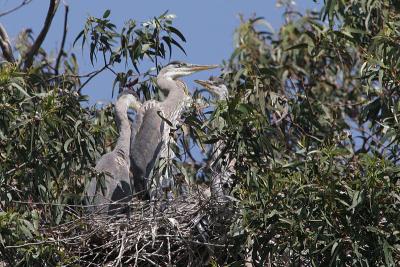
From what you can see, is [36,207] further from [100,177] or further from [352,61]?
[352,61]

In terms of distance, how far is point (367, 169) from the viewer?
6625 mm

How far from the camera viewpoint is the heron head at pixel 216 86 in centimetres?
995

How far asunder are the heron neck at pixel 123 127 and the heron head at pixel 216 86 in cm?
106

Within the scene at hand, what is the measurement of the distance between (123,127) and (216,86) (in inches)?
47.2

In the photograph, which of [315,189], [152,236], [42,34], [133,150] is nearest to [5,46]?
[42,34]

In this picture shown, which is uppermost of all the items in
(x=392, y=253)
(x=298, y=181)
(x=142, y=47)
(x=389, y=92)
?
(x=142, y=47)

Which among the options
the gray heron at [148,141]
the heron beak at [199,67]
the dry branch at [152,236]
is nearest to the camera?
the dry branch at [152,236]

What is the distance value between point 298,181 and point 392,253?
24.2 inches

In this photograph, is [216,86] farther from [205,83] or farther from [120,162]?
[120,162]

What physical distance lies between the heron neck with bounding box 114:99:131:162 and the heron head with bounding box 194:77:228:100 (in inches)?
41.6

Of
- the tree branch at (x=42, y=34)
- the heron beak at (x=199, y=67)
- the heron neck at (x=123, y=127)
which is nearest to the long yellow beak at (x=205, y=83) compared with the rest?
the heron beak at (x=199, y=67)

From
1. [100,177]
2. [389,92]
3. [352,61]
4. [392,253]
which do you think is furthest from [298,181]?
[352,61]

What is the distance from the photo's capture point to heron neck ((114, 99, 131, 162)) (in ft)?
29.7

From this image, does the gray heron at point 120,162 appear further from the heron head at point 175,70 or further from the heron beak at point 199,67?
the heron beak at point 199,67
